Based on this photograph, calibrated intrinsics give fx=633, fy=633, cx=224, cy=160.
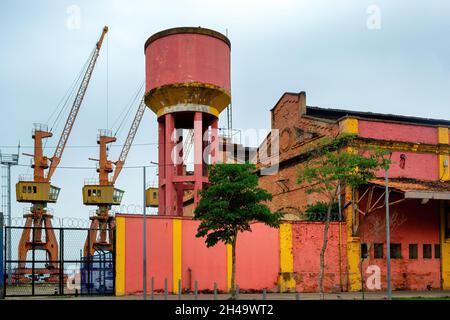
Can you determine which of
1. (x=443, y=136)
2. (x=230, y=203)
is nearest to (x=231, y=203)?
(x=230, y=203)

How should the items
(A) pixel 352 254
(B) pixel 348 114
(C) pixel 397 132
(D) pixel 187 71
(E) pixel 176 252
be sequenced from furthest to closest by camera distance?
(B) pixel 348 114
(C) pixel 397 132
(A) pixel 352 254
(D) pixel 187 71
(E) pixel 176 252

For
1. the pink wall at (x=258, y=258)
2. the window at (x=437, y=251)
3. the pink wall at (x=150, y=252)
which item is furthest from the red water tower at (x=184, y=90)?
the window at (x=437, y=251)

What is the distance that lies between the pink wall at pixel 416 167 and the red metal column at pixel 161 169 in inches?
487

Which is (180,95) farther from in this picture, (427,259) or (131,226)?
(427,259)

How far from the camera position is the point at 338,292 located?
34438mm

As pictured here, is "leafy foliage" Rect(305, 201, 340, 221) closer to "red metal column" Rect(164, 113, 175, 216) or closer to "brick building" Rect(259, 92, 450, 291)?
"brick building" Rect(259, 92, 450, 291)

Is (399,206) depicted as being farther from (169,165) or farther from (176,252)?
(169,165)

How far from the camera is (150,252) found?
3200 cm

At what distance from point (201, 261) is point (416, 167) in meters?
14.4

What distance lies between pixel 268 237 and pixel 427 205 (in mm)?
10284

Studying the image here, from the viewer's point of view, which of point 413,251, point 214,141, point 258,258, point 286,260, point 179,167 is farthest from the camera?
point 179,167

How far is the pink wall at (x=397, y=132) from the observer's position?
3647 centimetres
